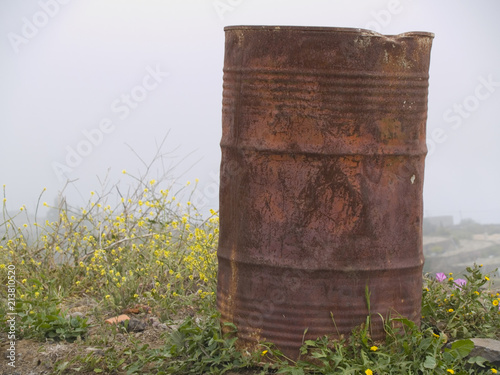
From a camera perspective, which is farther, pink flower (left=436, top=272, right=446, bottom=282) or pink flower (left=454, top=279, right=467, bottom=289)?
pink flower (left=436, top=272, right=446, bottom=282)

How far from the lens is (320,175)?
3424 millimetres

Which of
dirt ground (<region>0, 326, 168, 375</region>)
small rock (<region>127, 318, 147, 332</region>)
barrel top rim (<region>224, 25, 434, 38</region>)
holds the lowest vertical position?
dirt ground (<region>0, 326, 168, 375</region>)

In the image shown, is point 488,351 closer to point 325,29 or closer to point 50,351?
point 325,29

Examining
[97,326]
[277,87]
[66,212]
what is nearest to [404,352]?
[277,87]

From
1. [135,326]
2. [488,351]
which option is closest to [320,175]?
[488,351]

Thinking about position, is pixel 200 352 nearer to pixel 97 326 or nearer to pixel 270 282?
pixel 270 282

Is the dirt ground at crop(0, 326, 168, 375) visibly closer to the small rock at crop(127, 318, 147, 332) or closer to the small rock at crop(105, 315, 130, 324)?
the small rock at crop(127, 318, 147, 332)

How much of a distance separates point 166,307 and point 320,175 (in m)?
1.81

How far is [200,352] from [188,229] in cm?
191

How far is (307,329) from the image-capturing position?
350 cm

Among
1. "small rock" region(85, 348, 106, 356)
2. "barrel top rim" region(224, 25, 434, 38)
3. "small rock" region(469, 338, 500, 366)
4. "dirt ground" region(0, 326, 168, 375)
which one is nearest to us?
"barrel top rim" region(224, 25, 434, 38)

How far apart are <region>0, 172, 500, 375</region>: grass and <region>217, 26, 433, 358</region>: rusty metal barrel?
151 millimetres

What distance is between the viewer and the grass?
3555 millimetres

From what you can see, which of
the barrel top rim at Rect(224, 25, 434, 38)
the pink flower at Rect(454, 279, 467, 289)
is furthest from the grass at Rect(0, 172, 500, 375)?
the barrel top rim at Rect(224, 25, 434, 38)
